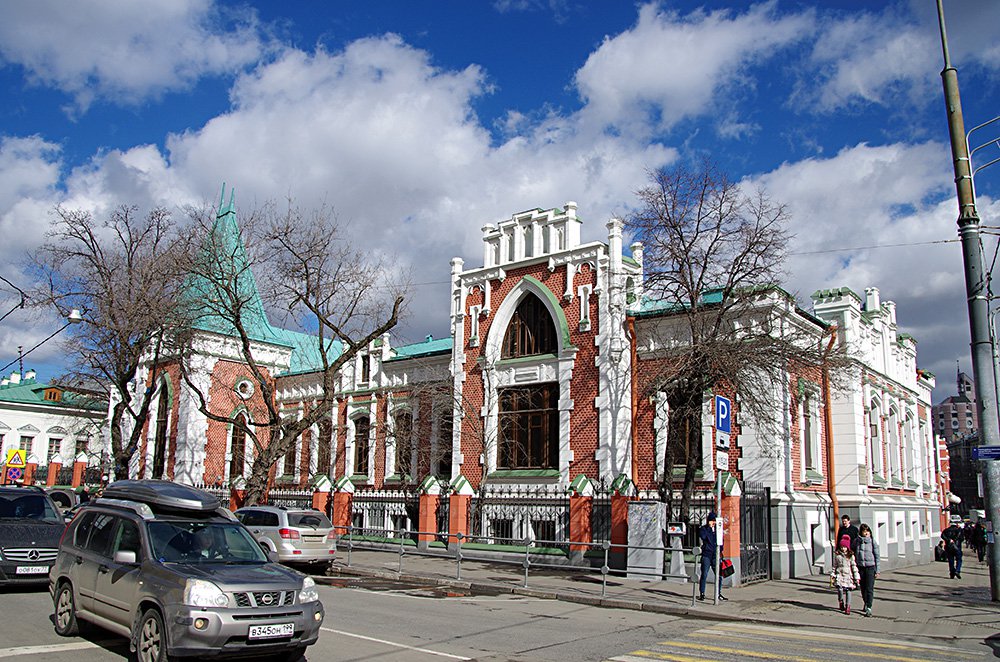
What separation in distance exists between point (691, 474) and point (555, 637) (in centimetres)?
967

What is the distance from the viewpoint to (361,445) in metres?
33.6

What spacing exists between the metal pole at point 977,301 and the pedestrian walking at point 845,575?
2.64m

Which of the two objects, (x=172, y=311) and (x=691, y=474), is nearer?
(x=691, y=474)

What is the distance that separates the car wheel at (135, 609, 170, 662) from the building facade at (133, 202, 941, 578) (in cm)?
1388

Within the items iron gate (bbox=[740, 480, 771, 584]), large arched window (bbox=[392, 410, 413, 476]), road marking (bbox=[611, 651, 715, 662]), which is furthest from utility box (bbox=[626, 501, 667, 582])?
large arched window (bbox=[392, 410, 413, 476])

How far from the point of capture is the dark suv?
43.8ft

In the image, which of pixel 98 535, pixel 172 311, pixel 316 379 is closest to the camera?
pixel 98 535

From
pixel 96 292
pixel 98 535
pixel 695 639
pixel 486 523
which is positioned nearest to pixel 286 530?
pixel 486 523

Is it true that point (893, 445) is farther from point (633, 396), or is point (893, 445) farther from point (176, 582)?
point (176, 582)

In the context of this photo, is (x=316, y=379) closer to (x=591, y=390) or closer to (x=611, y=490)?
(x=591, y=390)

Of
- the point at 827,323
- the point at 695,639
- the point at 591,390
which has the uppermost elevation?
the point at 827,323

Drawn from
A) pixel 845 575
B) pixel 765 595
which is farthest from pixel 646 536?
pixel 845 575

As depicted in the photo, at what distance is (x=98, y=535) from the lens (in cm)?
984

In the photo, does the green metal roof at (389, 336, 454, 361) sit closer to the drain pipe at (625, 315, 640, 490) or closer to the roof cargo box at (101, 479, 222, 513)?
the drain pipe at (625, 315, 640, 490)
